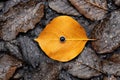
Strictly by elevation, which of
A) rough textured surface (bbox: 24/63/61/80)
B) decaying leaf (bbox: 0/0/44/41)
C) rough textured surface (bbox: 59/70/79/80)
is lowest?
rough textured surface (bbox: 59/70/79/80)

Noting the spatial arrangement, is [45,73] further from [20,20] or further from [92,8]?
[92,8]

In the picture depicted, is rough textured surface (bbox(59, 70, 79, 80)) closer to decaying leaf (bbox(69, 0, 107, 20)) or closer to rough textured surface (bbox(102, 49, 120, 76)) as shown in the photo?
rough textured surface (bbox(102, 49, 120, 76))

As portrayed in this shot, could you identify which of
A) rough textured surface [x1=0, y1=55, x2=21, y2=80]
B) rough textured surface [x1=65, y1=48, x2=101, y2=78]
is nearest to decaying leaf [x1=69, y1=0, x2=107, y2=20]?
rough textured surface [x1=65, y1=48, x2=101, y2=78]

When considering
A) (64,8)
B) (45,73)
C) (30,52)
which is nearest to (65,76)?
(45,73)

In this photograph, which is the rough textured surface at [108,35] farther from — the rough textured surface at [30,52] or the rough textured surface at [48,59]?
the rough textured surface at [30,52]

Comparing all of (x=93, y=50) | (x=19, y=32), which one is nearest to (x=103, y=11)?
(x=93, y=50)

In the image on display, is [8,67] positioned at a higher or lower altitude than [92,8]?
lower
